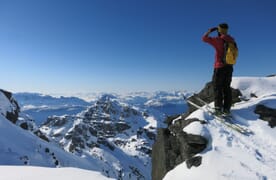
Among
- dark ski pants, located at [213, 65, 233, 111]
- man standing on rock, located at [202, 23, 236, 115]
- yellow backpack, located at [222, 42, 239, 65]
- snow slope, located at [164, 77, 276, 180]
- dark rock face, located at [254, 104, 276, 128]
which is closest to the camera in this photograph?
snow slope, located at [164, 77, 276, 180]

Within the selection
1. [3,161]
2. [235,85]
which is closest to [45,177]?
[235,85]

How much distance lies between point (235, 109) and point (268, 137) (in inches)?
111

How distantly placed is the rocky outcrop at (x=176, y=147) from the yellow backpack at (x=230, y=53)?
305 cm

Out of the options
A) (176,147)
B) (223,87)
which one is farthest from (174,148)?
(223,87)

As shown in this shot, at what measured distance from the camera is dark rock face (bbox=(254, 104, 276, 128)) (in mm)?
12228

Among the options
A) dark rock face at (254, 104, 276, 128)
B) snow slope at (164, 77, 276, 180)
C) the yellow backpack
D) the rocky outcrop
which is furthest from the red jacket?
the rocky outcrop

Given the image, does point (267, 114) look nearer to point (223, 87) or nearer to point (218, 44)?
point (223, 87)

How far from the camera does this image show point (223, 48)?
1316cm

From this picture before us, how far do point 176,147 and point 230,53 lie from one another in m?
4.74

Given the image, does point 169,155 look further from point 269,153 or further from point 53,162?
point 53,162

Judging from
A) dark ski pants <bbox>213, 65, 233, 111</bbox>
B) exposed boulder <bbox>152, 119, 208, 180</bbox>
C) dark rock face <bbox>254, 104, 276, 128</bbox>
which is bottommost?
exposed boulder <bbox>152, 119, 208, 180</bbox>

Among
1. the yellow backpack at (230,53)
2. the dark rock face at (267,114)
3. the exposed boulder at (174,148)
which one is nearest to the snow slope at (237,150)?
the dark rock face at (267,114)

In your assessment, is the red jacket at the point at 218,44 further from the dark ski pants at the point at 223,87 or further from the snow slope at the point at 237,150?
the snow slope at the point at 237,150

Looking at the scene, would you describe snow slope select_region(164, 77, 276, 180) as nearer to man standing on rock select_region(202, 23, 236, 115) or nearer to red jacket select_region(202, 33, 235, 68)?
man standing on rock select_region(202, 23, 236, 115)
